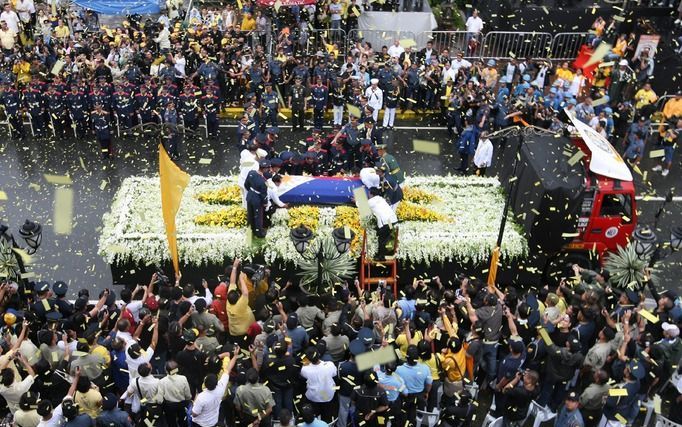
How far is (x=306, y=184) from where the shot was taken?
40.4 feet

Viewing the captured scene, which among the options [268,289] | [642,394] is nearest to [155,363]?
[268,289]

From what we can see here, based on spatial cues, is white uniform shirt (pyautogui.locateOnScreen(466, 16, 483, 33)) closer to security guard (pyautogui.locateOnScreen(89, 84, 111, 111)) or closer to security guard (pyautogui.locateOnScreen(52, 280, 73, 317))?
security guard (pyautogui.locateOnScreen(89, 84, 111, 111))

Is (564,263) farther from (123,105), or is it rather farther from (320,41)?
(320,41)

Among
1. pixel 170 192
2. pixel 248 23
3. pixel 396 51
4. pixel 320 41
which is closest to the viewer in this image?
pixel 170 192

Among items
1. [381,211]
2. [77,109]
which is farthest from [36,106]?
[381,211]

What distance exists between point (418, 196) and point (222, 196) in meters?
3.52

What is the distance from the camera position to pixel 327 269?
11.0 metres

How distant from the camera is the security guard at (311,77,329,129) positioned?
1692cm

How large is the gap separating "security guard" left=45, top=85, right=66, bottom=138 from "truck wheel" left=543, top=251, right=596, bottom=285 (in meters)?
11.4

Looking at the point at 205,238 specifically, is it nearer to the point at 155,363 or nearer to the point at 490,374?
the point at 155,363

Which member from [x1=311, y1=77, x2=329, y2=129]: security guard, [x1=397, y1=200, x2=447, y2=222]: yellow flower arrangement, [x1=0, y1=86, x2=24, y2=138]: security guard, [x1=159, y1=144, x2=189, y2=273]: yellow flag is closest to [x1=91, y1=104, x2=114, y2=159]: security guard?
[x1=0, y1=86, x2=24, y2=138]: security guard

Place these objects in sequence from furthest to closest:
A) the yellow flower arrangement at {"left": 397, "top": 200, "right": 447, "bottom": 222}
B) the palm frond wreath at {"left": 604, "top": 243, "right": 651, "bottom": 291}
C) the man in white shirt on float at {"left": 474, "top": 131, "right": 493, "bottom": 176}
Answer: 1. the man in white shirt on float at {"left": 474, "top": 131, "right": 493, "bottom": 176}
2. the yellow flower arrangement at {"left": 397, "top": 200, "right": 447, "bottom": 222}
3. the palm frond wreath at {"left": 604, "top": 243, "right": 651, "bottom": 291}

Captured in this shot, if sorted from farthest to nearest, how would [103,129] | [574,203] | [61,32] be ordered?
[61,32]
[103,129]
[574,203]

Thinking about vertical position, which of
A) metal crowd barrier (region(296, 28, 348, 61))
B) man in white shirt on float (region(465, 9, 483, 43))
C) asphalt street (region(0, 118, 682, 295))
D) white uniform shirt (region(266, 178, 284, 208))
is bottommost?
asphalt street (region(0, 118, 682, 295))
